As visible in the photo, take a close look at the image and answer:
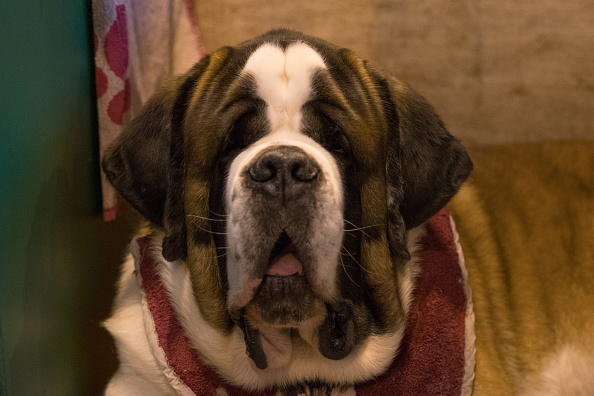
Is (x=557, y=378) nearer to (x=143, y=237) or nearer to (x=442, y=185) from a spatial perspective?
(x=442, y=185)

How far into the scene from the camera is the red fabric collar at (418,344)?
149 centimetres

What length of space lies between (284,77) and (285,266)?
45 centimetres

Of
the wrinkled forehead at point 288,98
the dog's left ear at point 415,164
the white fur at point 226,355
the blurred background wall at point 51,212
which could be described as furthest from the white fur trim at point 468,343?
the blurred background wall at point 51,212

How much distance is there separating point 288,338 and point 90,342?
0.70m

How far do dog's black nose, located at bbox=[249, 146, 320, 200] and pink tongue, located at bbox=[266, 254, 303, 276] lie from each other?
142mm

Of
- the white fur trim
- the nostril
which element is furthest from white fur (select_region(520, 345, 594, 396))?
the nostril

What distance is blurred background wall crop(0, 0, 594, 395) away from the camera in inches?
51.4

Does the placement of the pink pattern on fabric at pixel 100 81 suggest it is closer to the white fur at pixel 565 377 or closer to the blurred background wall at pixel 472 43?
the blurred background wall at pixel 472 43

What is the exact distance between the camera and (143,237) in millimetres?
1639

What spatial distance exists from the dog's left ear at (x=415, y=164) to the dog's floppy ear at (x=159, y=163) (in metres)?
0.51

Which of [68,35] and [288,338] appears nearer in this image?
[288,338]

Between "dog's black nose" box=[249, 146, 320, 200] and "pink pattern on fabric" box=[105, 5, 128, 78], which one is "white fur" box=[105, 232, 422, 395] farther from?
"pink pattern on fabric" box=[105, 5, 128, 78]

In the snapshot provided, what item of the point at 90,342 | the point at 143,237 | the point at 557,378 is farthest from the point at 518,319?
the point at 90,342

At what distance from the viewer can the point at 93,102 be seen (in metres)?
1.81
